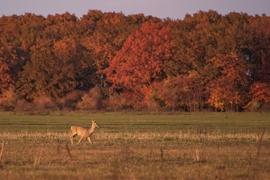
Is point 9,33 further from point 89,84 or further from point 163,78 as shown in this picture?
point 163,78

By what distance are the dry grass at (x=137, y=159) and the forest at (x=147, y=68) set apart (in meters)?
39.2

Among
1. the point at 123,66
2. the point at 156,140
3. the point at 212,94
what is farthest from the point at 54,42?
the point at 156,140

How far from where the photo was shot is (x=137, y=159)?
18.1 m

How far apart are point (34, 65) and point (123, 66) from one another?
9510 millimetres

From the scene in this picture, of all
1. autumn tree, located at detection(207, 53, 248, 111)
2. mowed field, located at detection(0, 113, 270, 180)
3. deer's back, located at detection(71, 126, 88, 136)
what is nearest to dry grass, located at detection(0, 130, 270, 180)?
mowed field, located at detection(0, 113, 270, 180)

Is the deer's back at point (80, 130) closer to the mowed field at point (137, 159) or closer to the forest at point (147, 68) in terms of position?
the mowed field at point (137, 159)

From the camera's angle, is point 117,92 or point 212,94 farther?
point 117,92

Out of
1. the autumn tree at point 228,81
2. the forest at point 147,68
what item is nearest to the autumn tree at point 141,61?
the forest at point 147,68

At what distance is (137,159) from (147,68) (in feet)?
167

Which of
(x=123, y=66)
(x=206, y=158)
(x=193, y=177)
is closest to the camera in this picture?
(x=193, y=177)

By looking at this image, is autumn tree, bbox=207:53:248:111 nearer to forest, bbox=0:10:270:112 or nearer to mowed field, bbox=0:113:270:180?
forest, bbox=0:10:270:112

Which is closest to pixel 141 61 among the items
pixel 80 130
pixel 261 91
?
pixel 261 91

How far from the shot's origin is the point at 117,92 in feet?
240

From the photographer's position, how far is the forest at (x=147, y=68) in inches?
2584
